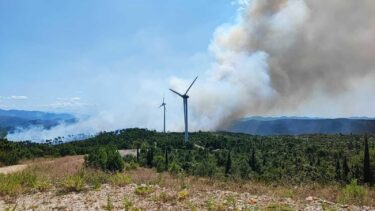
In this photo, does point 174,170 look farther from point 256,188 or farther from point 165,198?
point 165,198

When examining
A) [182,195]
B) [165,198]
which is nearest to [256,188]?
[182,195]

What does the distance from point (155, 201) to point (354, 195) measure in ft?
24.7

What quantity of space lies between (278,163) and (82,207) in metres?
83.7

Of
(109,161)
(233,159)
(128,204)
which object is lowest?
(233,159)

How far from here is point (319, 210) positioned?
580 inches

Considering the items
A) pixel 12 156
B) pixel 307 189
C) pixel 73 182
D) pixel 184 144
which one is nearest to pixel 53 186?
pixel 73 182

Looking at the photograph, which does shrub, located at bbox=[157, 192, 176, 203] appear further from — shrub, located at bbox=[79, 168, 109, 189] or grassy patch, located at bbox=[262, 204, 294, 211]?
shrub, located at bbox=[79, 168, 109, 189]

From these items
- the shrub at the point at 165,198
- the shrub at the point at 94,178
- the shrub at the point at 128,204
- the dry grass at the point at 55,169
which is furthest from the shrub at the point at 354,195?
the dry grass at the point at 55,169

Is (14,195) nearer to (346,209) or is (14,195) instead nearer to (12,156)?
(346,209)

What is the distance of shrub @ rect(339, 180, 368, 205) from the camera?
16109mm

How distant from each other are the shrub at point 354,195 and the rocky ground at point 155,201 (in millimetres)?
883

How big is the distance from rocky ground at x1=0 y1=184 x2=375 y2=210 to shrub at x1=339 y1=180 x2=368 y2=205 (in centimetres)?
88

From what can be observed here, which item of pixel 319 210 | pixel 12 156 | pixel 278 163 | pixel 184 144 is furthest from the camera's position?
pixel 184 144

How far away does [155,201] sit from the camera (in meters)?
16.7
